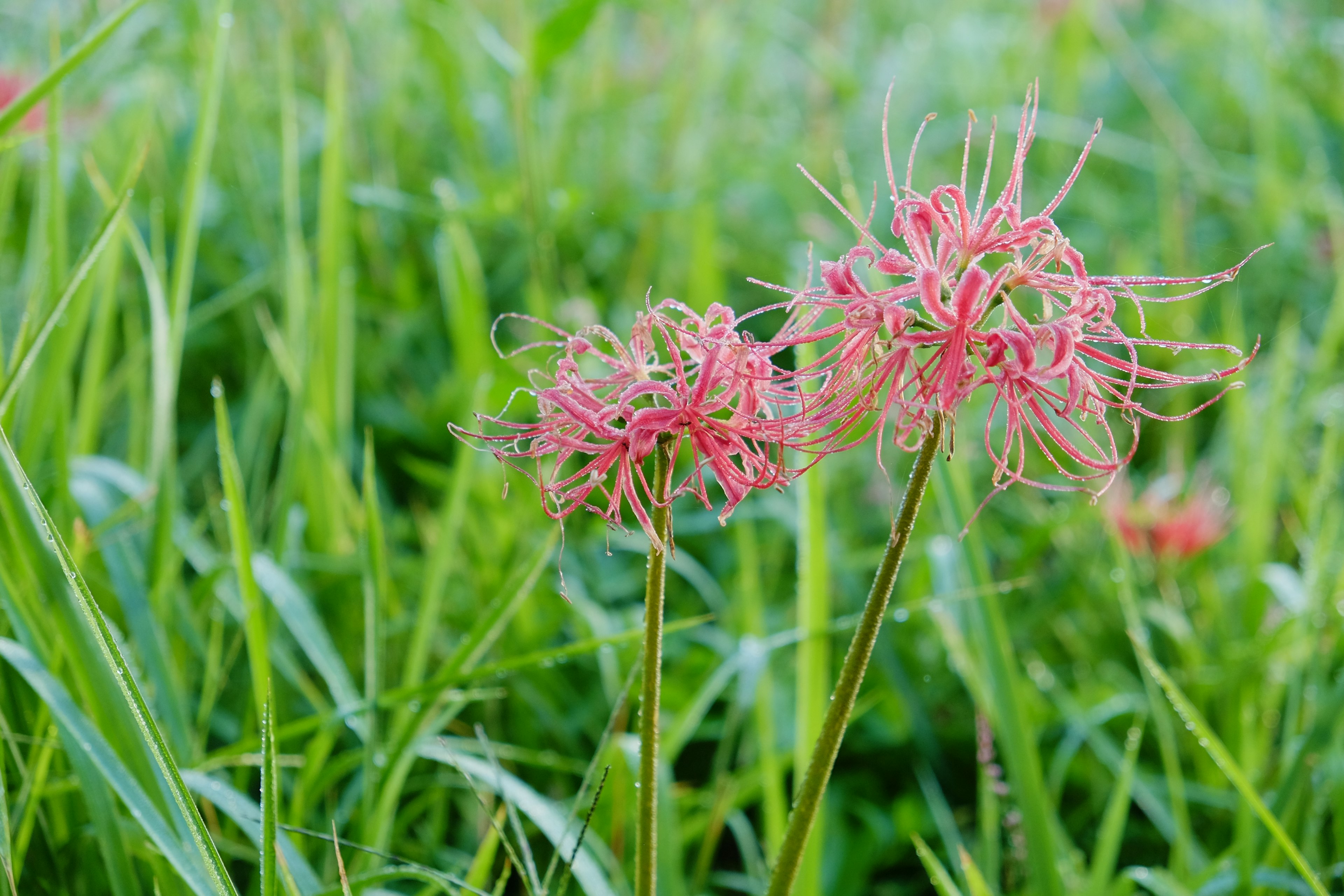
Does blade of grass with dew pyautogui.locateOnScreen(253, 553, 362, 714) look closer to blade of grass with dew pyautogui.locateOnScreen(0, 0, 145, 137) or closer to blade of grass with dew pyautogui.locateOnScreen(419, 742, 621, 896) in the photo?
blade of grass with dew pyautogui.locateOnScreen(419, 742, 621, 896)

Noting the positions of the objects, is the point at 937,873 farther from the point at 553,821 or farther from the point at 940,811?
the point at 940,811

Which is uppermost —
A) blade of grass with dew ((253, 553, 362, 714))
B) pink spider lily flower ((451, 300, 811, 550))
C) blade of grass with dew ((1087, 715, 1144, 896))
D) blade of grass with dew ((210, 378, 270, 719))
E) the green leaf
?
the green leaf

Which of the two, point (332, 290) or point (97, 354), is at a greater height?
point (332, 290)

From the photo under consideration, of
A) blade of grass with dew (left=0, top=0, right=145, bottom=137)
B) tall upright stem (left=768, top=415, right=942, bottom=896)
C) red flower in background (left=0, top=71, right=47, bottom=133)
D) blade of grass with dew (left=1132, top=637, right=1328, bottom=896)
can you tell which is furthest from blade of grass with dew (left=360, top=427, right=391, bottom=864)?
red flower in background (left=0, top=71, right=47, bottom=133)

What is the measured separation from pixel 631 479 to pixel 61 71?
1.58 ft

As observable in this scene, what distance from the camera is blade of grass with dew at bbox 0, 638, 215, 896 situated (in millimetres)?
714

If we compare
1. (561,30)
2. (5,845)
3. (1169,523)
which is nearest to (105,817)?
(5,845)

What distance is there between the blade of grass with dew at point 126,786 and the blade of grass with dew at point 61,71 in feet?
1.31

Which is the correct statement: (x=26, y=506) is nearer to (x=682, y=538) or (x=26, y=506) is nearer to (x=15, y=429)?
(x=15, y=429)

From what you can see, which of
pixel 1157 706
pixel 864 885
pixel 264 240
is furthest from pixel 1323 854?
pixel 264 240

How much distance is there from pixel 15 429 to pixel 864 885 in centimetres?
108

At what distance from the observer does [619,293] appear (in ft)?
7.84

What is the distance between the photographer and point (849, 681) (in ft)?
1.86

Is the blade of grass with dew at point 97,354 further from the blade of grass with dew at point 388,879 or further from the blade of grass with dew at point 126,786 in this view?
the blade of grass with dew at point 388,879
